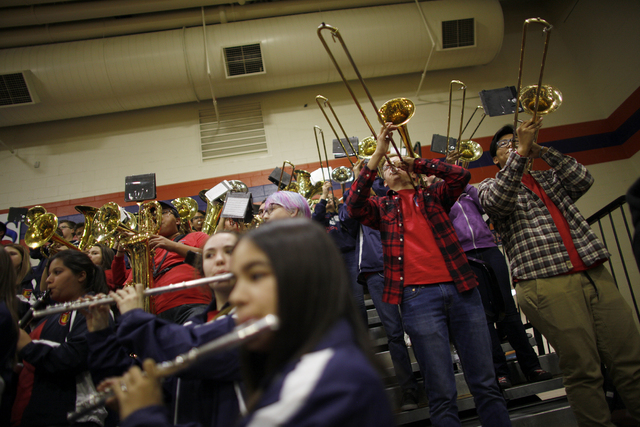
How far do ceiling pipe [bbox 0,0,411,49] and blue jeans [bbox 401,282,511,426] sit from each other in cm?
575

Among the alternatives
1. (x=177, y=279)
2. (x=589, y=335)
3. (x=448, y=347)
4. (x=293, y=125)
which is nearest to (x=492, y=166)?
(x=293, y=125)

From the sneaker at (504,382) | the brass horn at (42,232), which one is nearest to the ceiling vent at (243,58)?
the brass horn at (42,232)

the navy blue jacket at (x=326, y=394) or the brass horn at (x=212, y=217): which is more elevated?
the brass horn at (x=212, y=217)

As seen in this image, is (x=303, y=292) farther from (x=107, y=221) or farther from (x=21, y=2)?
(x=21, y=2)

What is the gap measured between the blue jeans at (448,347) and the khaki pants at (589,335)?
416 mm

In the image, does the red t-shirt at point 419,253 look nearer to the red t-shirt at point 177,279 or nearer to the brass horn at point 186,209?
the red t-shirt at point 177,279

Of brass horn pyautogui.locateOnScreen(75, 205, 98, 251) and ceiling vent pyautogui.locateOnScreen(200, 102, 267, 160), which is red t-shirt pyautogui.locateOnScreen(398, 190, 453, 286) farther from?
ceiling vent pyautogui.locateOnScreen(200, 102, 267, 160)

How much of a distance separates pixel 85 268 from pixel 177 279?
1.72 ft

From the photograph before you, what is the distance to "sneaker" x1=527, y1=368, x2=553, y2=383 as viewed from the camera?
2.71 meters

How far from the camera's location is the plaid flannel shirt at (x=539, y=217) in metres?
2.29

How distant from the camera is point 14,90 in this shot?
6.04 meters

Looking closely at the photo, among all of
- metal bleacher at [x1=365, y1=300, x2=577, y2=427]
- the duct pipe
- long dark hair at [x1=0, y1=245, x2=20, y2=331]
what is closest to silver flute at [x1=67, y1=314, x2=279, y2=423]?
long dark hair at [x1=0, y1=245, x2=20, y2=331]

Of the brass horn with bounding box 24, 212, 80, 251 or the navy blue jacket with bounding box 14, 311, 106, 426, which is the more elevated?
the brass horn with bounding box 24, 212, 80, 251

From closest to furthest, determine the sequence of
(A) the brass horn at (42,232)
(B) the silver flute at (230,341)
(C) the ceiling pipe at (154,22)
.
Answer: (B) the silver flute at (230,341) → (A) the brass horn at (42,232) → (C) the ceiling pipe at (154,22)
